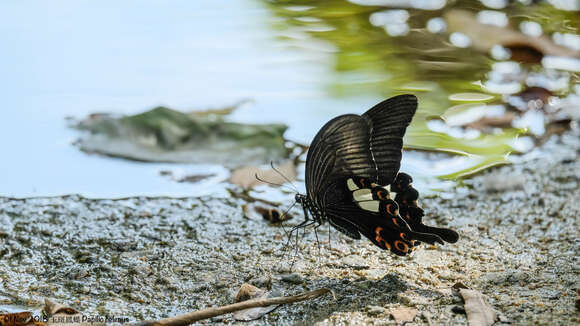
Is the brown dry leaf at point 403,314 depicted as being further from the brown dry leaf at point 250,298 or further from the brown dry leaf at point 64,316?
the brown dry leaf at point 64,316

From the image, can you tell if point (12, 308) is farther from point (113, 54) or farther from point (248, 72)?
point (113, 54)

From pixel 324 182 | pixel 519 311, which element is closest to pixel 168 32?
pixel 324 182

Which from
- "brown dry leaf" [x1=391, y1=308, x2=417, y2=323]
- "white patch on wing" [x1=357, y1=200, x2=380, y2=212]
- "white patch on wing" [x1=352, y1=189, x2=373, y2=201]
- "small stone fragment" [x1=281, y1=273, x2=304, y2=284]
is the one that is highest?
"white patch on wing" [x1=352, y1=189, x2=373, y2=201]

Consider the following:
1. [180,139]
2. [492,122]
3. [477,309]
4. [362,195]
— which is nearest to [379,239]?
[362,195]

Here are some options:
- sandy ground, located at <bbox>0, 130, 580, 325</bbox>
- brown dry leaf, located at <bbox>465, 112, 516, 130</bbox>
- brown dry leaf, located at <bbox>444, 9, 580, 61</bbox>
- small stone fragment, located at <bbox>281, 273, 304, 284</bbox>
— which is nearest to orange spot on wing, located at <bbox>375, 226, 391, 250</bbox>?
sandy ground, located at <bbox>0, 130, 580, 325</bbox>

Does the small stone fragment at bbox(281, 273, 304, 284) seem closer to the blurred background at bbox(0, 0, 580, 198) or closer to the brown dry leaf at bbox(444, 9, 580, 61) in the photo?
the blurred background at bbox(0, 0, 580, 198)

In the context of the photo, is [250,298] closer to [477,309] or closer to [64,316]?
Answer: [64,316]

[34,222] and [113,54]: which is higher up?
[113,54]
